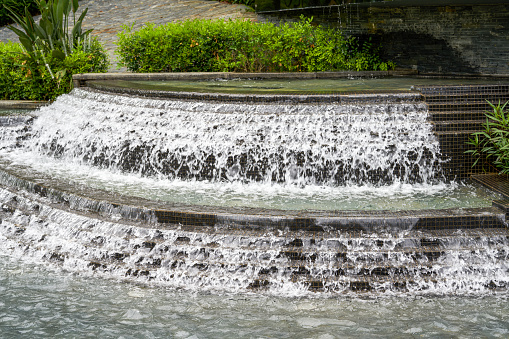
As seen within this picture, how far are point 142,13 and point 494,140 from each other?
12.4 meters

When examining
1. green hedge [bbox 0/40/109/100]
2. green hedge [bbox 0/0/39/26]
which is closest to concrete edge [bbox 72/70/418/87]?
green hedge [bbox 0/40/109/100]

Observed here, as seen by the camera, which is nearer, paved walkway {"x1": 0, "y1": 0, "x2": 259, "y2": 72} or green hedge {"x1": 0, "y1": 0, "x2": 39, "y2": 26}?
paved walkway {"x1": 0, "y1": 0, "x2": 259, "y2": 72}

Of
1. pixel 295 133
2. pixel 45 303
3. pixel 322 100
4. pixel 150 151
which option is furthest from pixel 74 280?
pixel 322 100

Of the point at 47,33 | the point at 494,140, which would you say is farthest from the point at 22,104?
the point at 494,140

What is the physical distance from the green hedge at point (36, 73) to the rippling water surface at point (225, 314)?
217 inches

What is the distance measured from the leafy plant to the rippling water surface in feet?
Answer: 6.69

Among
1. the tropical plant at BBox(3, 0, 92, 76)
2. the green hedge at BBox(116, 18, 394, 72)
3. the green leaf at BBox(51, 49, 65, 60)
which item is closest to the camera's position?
the green leaf at BBox(51, 49, 65, 60)

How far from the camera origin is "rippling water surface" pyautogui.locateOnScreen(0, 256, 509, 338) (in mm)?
3766

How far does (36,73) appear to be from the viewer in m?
9.45

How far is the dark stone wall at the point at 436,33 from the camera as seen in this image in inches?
365

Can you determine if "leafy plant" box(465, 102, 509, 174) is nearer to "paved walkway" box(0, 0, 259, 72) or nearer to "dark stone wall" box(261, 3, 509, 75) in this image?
"dark stone wall" box(261, 3, 509, 75)

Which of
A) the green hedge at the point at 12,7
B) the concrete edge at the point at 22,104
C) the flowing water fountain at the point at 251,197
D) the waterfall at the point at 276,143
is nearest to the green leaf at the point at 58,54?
the concrete edge at the point at 22,104

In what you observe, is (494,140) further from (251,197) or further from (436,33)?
(436,33)

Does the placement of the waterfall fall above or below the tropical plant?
below
